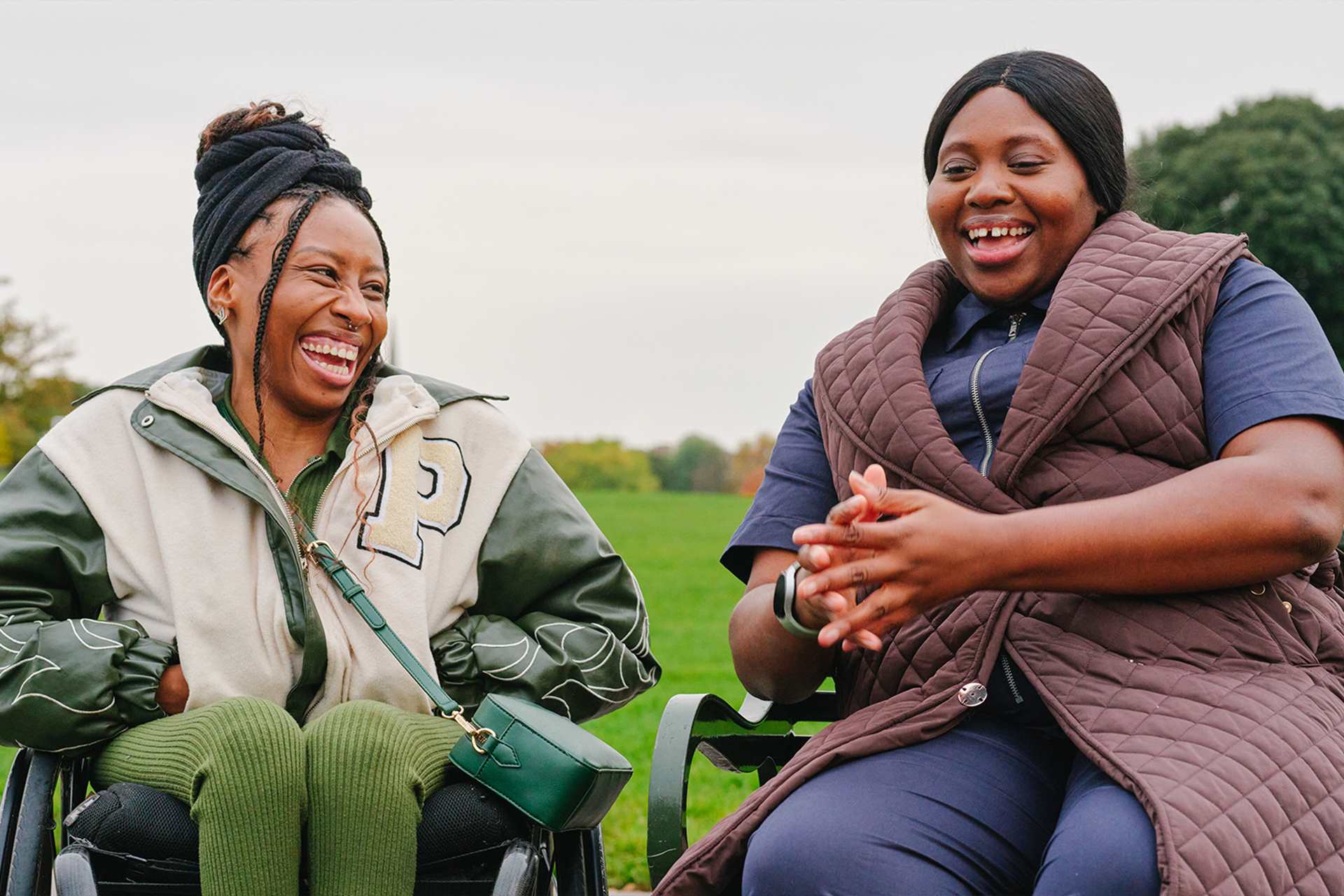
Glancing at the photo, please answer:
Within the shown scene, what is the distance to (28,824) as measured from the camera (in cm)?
249

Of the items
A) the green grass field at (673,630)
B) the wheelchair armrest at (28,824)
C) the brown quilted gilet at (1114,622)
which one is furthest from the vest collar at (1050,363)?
the green grass field at (673,630)

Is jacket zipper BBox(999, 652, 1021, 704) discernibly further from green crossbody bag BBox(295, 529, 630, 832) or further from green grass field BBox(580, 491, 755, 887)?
green grass field BBox(580, 491, 755, 887)

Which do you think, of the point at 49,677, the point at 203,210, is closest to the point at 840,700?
Result: the point at 49,677

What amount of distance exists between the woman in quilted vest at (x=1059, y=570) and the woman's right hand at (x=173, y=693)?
96cm

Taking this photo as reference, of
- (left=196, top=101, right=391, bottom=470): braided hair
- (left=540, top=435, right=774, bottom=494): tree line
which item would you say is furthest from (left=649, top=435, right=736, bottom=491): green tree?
(left=196, top=101, right=391, bottom=470): braided hair

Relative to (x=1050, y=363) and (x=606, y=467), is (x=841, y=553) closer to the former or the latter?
(x=1050, y=363)

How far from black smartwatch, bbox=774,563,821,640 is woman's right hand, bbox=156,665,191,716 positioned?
3.56 feet

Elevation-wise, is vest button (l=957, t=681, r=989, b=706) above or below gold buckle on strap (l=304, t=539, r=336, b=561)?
below

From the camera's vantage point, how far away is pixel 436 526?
297cm

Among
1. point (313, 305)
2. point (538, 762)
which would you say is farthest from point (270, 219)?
point (538, 762)

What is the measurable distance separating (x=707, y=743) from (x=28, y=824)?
1.14 metres

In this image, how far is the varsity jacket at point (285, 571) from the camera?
275cm

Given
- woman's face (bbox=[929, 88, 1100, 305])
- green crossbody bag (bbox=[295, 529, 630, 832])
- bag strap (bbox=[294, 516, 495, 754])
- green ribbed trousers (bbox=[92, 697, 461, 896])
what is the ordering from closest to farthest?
green ribbed trousers (bbox=[92, 697, 461, 896]) → green crossbody bag (bbox=[295, 529, 630, 832]) → bag strap (bbox=[294, 516, 495, 754]) → woman's face (bbox=[929, 88, 1100, 305])

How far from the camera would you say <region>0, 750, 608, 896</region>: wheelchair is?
247 cm
